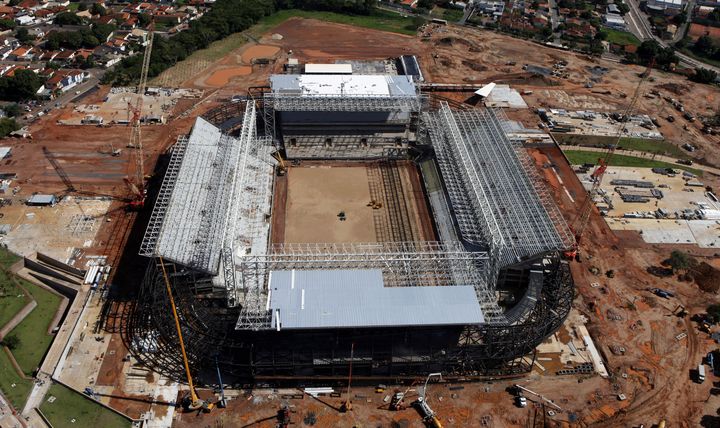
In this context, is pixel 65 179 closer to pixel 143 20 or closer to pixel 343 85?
pixel 343 85

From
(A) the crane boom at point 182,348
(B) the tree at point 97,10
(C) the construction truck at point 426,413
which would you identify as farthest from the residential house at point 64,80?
(C) the construction truck at point 426,413

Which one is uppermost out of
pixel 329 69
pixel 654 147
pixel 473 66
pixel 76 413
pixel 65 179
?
pixel 329 69

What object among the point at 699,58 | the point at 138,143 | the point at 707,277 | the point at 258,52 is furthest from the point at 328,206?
the point at 699,58

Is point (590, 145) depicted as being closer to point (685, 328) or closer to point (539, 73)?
point (539, 73)

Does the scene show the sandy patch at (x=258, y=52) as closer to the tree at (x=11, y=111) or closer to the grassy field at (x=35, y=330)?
the tree at (x=11, y=111)

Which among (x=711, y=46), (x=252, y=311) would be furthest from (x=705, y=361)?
(x=711, y=46)

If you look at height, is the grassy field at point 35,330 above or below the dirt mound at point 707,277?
below
